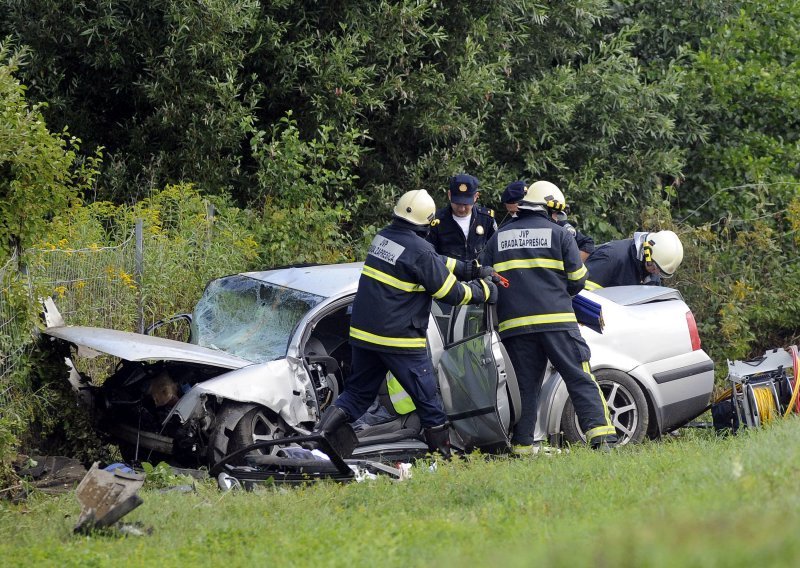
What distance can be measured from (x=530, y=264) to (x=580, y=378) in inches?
33.9

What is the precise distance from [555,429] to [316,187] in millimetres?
5284

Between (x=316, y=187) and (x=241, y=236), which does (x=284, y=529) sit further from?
(x=316, y=187)

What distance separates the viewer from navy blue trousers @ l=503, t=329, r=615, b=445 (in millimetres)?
7457

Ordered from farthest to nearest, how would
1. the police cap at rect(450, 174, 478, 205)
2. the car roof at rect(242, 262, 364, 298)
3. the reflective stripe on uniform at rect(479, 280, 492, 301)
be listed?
the police cap at rect(450, 174, 478, 205) → the car roof at rect(242, 262, 364, 298) → the reflective stripe on uniform at rect(479, 280, 492, 301)

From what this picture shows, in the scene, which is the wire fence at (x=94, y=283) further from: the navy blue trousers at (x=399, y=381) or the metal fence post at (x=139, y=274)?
the navy blue trousers at (x=399, y=381)

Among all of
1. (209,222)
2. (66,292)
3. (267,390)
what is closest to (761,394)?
(267,390)

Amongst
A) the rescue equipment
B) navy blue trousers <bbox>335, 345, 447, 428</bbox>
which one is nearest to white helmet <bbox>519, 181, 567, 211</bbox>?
navy blue trousers <bbox>335, 345, 447, 428</bbox>

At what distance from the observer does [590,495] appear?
5598mm

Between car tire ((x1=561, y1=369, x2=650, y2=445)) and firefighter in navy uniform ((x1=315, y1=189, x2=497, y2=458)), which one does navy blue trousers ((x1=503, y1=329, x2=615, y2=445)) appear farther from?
firefighter in navy uniform ((x1=315, y1=189, x2=497, y2=458))

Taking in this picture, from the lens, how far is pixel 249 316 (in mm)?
8344

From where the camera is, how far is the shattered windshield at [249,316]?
313 inches

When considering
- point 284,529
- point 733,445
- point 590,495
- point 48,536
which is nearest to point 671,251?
point 733,445

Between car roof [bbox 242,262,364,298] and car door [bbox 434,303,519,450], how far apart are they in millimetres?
886

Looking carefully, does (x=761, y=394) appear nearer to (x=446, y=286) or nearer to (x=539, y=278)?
(x=539, y=278)
